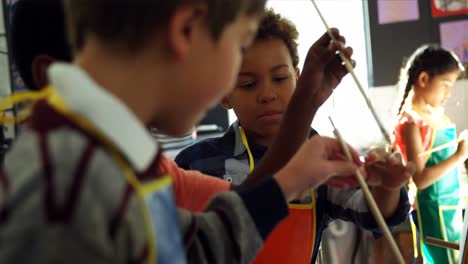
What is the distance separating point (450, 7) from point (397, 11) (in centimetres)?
24

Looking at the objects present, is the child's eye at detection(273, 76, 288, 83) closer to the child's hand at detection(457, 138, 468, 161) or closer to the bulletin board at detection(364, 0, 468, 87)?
the child's hand at detection(457, 138, 468, 161)

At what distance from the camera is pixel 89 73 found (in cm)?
39

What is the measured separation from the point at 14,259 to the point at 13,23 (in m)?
0.44

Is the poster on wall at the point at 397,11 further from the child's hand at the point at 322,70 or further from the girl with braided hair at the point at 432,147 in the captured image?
the child's hand at the point at 322,70

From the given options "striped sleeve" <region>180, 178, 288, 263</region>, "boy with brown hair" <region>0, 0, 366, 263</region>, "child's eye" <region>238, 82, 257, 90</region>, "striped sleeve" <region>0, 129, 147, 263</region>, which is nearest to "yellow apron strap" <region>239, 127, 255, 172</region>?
"child's eye" <region>238, 82, 257, 90</region>

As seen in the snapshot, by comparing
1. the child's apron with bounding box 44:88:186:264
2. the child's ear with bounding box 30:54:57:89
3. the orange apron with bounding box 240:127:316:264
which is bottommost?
the orange apron with bounding box 240:127:316:264

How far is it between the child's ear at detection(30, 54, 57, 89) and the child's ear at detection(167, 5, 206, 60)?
0.29m

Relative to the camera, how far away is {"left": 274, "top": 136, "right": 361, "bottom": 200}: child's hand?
0.62 m

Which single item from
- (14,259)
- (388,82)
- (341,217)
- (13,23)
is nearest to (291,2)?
(388,82)

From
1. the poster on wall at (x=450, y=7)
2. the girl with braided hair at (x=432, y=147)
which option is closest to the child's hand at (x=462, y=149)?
the girl with braided hair at (x=432, y=147)

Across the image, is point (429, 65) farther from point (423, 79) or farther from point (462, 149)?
point (462, 149)

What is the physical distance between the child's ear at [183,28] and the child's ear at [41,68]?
0.29m

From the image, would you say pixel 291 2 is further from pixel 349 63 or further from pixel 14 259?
pixel 14 259

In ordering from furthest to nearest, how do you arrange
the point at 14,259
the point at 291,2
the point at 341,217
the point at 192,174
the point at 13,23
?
the point at 291,2
the point at 341,217
the point at 192,174
the point at 13,23
the point at 14,259
